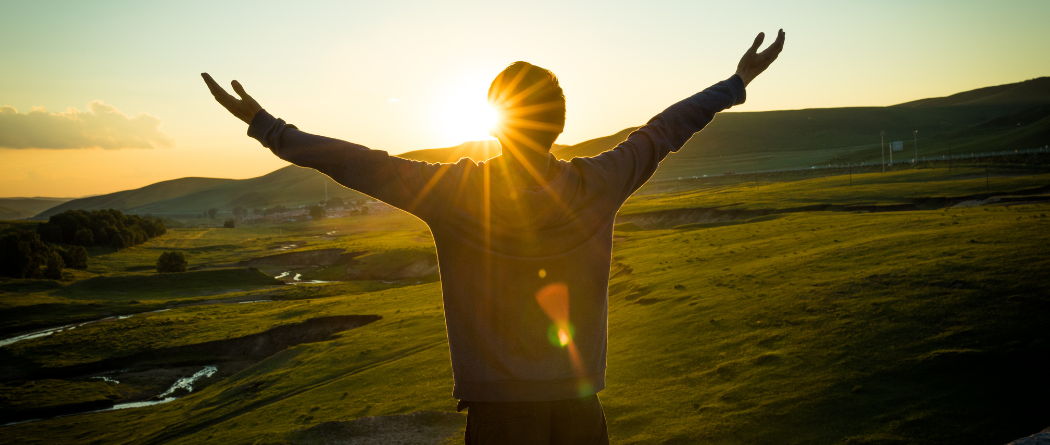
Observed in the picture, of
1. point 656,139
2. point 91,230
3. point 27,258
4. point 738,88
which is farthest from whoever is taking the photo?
point 91,230

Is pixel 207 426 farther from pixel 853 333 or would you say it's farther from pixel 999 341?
pixel 999 341

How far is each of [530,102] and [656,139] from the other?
2.48ft

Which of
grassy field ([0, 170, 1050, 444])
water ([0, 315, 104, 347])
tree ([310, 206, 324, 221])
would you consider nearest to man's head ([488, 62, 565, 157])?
grassy field ([0, 170, 1050, 444])

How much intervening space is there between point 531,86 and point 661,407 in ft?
34.4

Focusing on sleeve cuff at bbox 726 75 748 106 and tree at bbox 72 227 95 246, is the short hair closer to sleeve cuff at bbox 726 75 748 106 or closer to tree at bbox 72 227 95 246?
sleeve cuff at bbox 726 75 748 106

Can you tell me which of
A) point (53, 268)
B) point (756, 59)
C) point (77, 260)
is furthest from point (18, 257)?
point (756, 59)

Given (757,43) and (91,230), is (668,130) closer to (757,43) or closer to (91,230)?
(757,43)

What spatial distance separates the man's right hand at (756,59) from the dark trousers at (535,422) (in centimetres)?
220

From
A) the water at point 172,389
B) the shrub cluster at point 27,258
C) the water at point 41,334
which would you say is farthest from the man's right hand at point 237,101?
the shrub cluster at point 27,258

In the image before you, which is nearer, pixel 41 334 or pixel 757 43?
pixel 757 43

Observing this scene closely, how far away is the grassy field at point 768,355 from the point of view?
33.1ft

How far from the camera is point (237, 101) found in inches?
108

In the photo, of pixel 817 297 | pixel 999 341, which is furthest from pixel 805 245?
pixel 999 341

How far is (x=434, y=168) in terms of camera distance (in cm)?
256
